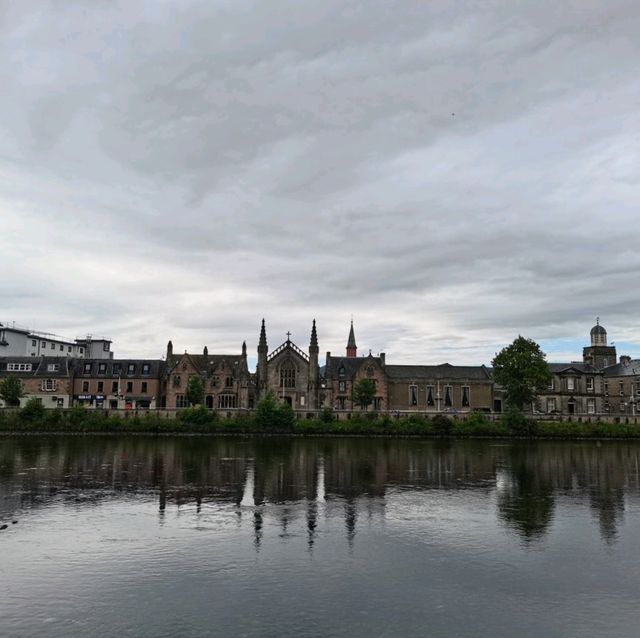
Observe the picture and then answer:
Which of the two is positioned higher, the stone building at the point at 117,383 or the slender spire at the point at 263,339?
the slender spire at the point at 263,339

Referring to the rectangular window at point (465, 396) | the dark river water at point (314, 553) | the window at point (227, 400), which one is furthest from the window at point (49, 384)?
the rectangular window at point (465, 396)

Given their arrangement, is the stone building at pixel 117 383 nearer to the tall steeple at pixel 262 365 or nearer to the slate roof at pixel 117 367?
the slate roof at pixel 117 367

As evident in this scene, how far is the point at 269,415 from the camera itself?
89.3 meters

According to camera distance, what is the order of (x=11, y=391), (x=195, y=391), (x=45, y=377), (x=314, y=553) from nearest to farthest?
(x=314, y=553) < (x=11, y=391) < (x=195, y=391) < (x=45, y=377)

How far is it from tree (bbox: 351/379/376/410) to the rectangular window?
714 inches

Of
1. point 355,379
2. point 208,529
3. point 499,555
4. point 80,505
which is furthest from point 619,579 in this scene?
point 355,379

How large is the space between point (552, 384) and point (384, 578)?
10513 cm

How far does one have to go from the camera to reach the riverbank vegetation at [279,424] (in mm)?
87688

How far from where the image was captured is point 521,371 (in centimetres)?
9419

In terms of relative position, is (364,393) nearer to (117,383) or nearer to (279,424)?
(279,424)

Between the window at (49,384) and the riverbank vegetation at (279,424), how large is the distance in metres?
12.8

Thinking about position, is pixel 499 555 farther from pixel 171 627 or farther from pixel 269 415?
pixel 269 415

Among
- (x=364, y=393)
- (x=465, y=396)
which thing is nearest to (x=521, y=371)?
(x=465, y=396)

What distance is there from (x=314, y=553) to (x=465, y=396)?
88.3 meters
